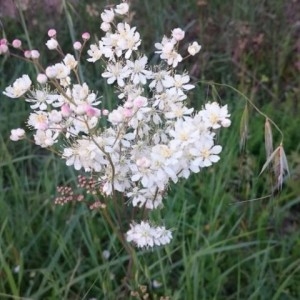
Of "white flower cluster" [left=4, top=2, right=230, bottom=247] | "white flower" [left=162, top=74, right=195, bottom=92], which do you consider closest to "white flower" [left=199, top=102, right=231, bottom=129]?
"white flower cluster" [left=4, top=2, right=230, bottom=247]

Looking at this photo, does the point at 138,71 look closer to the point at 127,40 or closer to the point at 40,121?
the point at 127,40

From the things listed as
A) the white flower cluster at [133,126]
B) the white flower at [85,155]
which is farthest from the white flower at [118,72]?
the white flower at [85,155]

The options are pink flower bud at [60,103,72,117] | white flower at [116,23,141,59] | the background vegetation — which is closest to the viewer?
pink flower bud at [60,103,72,117]

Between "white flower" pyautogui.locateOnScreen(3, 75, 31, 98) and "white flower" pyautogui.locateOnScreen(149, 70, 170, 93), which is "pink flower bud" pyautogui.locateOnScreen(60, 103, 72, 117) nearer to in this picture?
"white flower" pyautogui.locateOnScreen(3, 75, 31, 98)

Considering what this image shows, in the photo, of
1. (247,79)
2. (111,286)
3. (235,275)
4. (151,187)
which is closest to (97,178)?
(151,187)

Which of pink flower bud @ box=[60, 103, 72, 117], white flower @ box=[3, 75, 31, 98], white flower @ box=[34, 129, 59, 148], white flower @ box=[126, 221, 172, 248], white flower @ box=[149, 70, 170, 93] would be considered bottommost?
white flower @ box=[126, 221, 172, 248]

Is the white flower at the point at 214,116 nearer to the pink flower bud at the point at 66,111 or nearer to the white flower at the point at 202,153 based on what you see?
the white flower at the point at 202,153

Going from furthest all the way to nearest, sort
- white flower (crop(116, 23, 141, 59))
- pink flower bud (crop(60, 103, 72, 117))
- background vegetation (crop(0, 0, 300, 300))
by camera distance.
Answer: background vegetation (crop(0, 0, 300, 300)) < white flower (crop(116, 23, 141, 59)) < pink flower bud (crop(60, 103, 72, 117))
